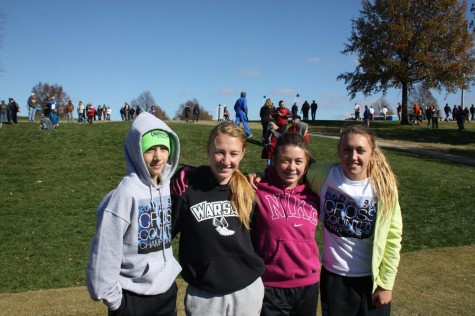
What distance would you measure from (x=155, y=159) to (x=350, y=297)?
1.68 metres

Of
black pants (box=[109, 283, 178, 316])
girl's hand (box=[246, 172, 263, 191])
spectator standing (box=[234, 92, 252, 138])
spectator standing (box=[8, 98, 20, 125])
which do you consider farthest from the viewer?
spectator standing (box=[8, 98, 20, 125])

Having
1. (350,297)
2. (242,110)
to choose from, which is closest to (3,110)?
(242,110)

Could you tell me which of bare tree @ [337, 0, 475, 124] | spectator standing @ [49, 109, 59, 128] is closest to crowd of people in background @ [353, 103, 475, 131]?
bare tree @ [337, 0, 475, 124]

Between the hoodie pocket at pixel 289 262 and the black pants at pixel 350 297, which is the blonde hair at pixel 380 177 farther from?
the hoodie pocket at pixel 289 262

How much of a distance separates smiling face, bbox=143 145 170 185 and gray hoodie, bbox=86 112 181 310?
0.23 ft

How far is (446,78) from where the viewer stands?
3344 cm

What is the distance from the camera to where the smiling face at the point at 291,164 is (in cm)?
299

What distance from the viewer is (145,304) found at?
2641 mm

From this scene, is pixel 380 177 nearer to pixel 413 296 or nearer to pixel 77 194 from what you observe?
pixel 413 296

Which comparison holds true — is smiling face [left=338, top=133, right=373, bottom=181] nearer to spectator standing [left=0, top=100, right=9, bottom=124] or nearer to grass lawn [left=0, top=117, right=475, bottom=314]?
grass lawn [left=0, top=117, right=475, bottom=314]

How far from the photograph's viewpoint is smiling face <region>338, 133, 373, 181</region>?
2.98m

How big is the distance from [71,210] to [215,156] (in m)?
7.41

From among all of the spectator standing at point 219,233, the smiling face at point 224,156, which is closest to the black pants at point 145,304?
the spectator standing at point 219,233

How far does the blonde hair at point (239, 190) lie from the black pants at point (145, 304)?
0.70 meters
